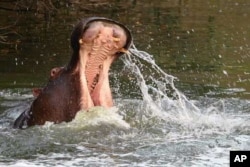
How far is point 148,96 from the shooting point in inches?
295

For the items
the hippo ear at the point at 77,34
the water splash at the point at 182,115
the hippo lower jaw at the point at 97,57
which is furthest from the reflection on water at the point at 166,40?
the hippo ear at the point at 77,34

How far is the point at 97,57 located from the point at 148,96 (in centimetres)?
139

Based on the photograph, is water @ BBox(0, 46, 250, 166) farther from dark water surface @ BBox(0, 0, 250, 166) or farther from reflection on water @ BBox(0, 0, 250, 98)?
reflection on water @ BBox(0, 0, 250, 98)

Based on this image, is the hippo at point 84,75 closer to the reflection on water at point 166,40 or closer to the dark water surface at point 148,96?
the dark water surface at point 148,96

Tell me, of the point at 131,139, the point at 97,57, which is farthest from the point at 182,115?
the point at 97,57

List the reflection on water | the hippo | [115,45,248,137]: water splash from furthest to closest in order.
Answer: the reflection on water
[115,45,248,137]: water splash
the hippo

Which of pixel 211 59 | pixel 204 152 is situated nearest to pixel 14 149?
pixel 204 152

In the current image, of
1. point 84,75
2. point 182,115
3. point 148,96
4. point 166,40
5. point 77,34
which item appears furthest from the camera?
point 166,40

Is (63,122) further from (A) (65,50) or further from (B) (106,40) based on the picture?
(A) (65,50)

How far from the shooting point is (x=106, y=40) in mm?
6105

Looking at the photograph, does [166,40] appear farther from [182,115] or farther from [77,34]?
[77,34]

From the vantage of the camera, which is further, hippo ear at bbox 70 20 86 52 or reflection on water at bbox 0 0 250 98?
reflection on water at bbox 0 0 250 98

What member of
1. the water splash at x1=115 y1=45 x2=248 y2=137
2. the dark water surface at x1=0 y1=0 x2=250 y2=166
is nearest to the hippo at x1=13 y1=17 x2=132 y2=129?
the dark water surface at x1=0 y1=0 x2=250 y2=166

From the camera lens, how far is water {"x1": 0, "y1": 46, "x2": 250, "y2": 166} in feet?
18.5
